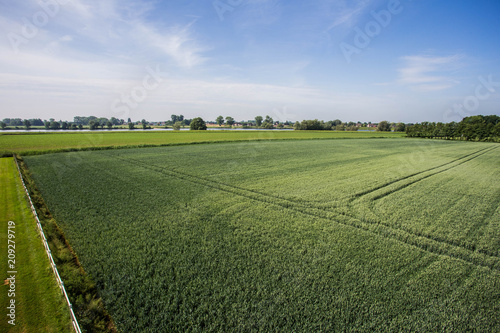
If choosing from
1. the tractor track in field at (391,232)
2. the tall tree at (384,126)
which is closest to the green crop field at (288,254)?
the tractor track in field at (391,232)

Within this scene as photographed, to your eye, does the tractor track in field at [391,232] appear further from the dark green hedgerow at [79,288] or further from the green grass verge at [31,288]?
the green grass verge at [31,288]

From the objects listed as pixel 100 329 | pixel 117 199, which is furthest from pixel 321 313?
pixel 117 199

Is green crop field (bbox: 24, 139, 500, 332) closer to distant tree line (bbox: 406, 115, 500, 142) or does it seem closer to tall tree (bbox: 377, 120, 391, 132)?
distant tree line (bbox: 406, 115, 500, 142)

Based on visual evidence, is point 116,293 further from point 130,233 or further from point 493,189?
point 493,189

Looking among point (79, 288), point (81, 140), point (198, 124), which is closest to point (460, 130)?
point (198, 124)

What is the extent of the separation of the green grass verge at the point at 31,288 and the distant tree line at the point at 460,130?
106538 millimetres

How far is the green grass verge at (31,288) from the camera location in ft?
13.6

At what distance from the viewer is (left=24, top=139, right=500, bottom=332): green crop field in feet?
14.5

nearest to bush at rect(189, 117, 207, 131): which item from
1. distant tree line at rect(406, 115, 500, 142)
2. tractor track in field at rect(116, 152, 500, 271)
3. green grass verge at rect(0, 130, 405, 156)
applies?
green grass verge at rect(0, 130, 405, 156)

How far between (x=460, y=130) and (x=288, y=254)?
355ft

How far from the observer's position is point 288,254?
21.1 feet

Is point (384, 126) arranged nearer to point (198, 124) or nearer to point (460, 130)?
point (460, 130)

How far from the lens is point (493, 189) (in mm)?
13414

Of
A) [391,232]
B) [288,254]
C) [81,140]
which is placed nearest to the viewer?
[288,254]
